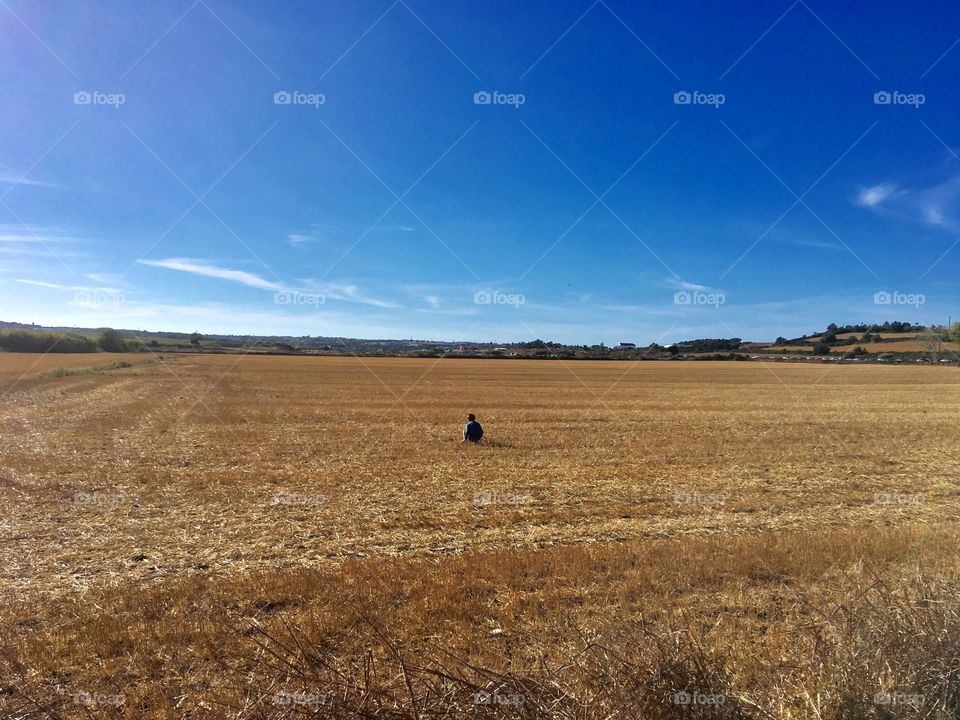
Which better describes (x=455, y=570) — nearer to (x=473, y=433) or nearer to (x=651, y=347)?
(x=473, y=433)

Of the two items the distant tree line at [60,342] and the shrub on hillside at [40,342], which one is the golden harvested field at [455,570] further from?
the shrub on hillside at [40,342]

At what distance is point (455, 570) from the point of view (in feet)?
27.4

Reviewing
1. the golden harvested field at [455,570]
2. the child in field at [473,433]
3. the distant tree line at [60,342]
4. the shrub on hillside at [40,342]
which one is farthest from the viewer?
the distant tree line at [60,342]

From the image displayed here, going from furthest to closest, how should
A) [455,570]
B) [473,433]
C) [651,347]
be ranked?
[651,347], [473,433], [455,570]

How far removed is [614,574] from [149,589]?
650 centimetres

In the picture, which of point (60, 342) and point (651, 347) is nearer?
point (60, 342)

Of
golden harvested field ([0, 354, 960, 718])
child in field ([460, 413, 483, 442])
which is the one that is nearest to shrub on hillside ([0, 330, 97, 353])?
golden harvested field ([0, 354, 960, 718])

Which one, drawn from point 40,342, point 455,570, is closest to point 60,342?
point 40,342

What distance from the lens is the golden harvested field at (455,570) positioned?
3973 mm

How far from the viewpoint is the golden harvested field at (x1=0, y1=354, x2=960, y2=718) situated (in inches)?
156

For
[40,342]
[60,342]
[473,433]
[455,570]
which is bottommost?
[455,570]

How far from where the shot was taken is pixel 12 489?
13305mm

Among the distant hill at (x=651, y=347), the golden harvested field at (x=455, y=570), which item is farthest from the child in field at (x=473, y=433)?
the distant hill at (x=651, y=347)

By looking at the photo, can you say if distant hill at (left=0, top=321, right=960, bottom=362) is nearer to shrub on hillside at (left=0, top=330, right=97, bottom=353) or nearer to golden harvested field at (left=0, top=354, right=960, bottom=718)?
shrub on hillside at (left=0, top=330, right=97, bottom=353)
